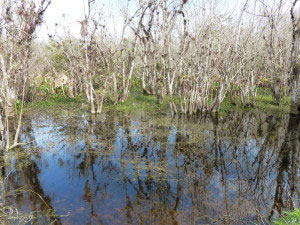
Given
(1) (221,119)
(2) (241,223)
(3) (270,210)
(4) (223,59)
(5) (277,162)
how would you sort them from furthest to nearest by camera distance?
(4) (223,59)
(1) (221,119)
(5) (277,162)
(3) (270,210)
(2) (241,223)

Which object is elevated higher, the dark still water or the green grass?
the green grass

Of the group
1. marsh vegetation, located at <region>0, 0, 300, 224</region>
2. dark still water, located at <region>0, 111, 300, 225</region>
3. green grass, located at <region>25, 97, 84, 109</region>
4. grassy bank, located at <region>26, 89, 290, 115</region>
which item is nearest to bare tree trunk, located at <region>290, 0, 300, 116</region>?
marsh vegetation, located at <region>0, 0, 300, 224</region>

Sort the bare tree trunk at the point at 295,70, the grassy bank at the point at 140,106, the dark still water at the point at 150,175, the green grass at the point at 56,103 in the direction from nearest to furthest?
the dark still water at the point at 150,175 < the bare tree trunk at the point at 295,70 < the grassy bank at the point at 140,106 < the green grass at the point at 56,103

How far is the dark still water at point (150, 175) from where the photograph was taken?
12.4ft

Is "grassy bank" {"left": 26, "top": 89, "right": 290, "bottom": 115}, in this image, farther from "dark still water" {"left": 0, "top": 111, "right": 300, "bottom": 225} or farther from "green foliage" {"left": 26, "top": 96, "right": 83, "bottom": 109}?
"dark still water" {"left": 0, "top": 111, "right": 300, "bottom": 225}

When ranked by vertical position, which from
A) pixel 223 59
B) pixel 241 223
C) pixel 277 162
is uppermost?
pixel 223 59

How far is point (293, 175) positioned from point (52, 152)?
17.8 feet

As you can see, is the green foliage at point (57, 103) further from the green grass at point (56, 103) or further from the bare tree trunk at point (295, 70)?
the bare tree trunk at point (295, 70)

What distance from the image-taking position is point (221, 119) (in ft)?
33.8


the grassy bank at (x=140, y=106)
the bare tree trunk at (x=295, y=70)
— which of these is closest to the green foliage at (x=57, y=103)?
the grassy bank at (x=140, y=106)

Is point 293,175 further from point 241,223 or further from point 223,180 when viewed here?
point 241,223

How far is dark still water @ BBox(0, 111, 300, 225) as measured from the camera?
378cm

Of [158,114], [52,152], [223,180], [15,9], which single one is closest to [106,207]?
[223,180]

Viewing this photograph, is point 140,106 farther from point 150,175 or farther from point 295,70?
point 150,175
